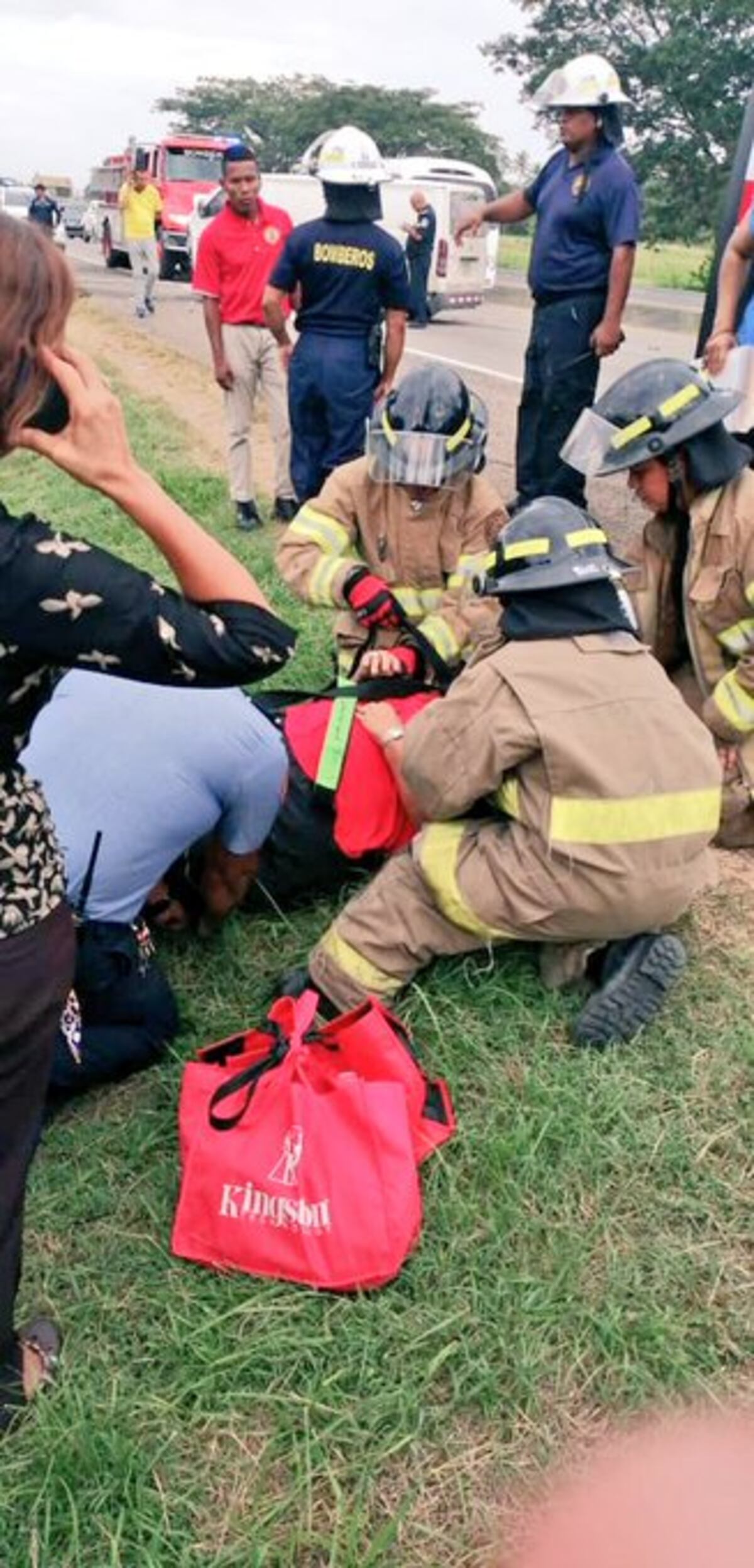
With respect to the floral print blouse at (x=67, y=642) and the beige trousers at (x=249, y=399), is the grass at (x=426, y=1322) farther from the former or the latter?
the beige trousers at (x=249, y=399)

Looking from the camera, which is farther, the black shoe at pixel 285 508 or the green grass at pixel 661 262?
the green grass at pixel 661 262

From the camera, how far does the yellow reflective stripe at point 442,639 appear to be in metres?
3.74

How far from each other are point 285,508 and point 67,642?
5916mm

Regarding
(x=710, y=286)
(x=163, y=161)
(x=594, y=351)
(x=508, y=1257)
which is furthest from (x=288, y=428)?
(x=163, y=161)

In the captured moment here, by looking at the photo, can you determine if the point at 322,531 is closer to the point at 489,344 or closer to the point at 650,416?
the point at 650,416

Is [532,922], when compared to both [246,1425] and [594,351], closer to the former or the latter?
[246,1425]

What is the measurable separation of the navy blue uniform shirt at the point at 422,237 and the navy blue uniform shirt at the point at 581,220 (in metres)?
14.3

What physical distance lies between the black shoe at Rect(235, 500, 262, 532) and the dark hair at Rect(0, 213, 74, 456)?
5.59 meters

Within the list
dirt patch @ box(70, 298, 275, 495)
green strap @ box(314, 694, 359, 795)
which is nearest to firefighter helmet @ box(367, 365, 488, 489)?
green strap @ box(314, 694, 359, 795)

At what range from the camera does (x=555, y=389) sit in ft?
18.2

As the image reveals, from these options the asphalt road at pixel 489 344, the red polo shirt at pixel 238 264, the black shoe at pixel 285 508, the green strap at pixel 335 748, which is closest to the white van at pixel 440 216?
the asphalt road at pixel 489 344

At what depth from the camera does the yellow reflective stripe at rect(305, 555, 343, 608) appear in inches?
151

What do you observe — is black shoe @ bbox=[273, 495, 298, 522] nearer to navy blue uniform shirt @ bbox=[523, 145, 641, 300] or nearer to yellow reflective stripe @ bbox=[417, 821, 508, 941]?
navy blue uniform shirt @ bbox=[523, 145, 641, 300]

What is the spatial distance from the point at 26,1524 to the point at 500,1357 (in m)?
0.75
